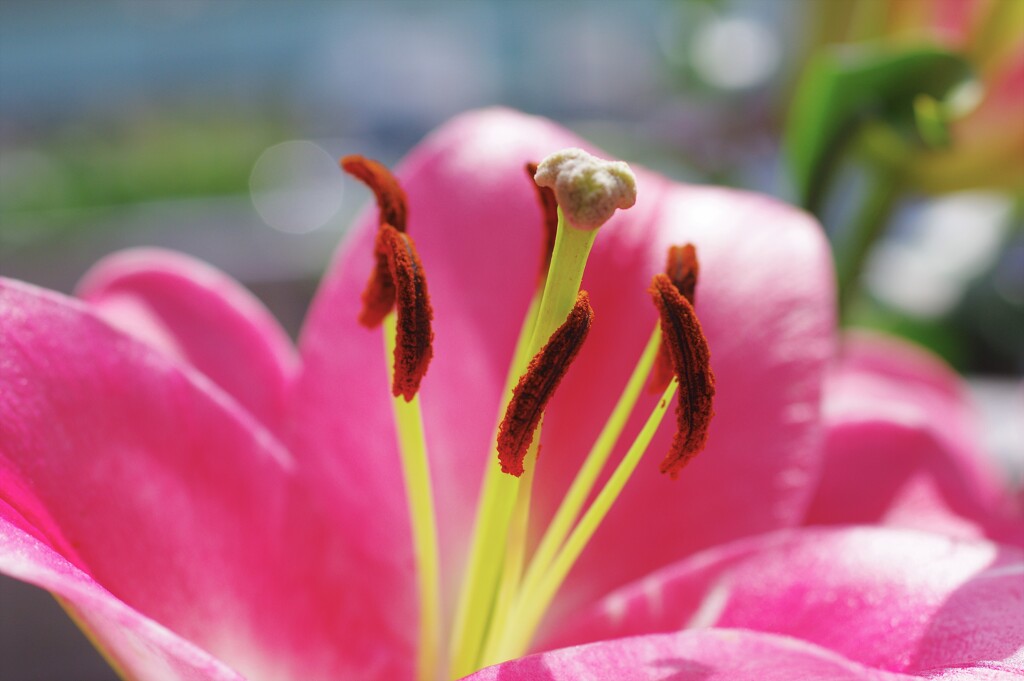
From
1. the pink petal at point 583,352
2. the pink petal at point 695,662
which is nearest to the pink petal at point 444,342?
the pink petal at point 583,352

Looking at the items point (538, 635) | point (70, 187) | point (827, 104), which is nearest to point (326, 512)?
point (538, 635)

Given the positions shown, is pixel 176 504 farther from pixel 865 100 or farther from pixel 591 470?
pixel 865 100

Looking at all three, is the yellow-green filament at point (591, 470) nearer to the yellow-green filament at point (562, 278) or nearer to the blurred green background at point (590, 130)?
the yellow-green filament at point (562, 278)

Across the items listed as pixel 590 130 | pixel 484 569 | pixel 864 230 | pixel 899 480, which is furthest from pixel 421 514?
pixel 590 130

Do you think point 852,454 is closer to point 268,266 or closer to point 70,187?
point 268,266

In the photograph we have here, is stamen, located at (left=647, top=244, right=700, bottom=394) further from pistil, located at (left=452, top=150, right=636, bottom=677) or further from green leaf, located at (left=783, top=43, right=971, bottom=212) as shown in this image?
green leaf, located at (left=783, top=43, right=971, bottom=212)

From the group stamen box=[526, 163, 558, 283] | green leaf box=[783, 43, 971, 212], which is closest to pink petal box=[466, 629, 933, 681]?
stamen box=[526, 163, 558, 283]
